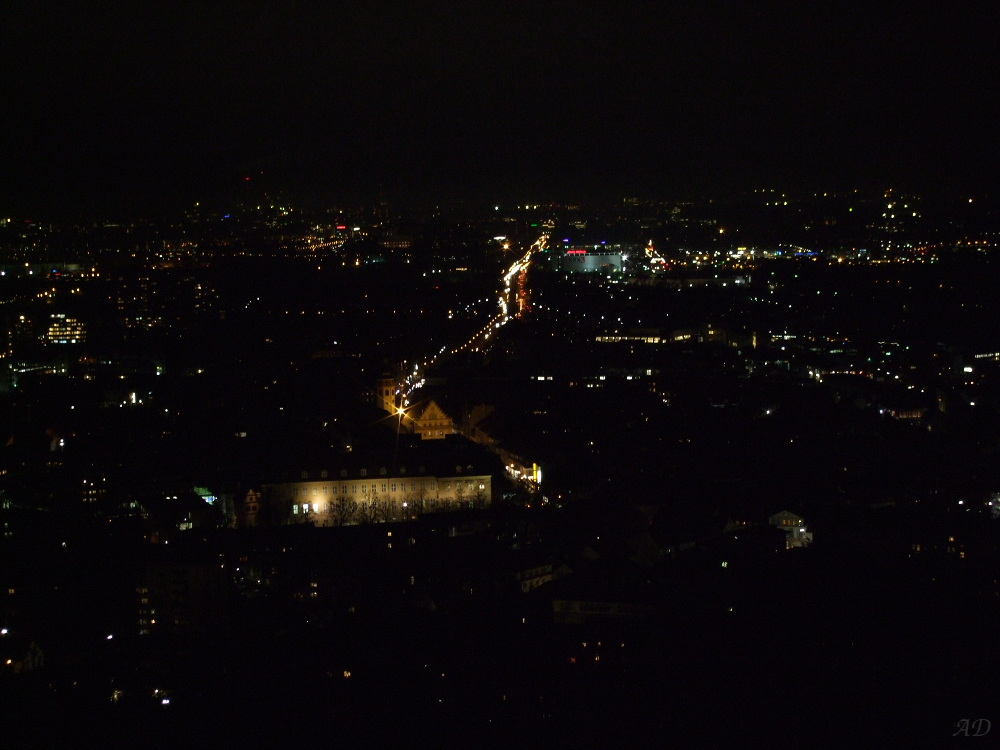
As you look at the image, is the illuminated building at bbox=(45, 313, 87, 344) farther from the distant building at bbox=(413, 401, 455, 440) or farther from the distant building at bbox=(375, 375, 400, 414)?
the distant building at bbox=(413, 401, 455, 440)

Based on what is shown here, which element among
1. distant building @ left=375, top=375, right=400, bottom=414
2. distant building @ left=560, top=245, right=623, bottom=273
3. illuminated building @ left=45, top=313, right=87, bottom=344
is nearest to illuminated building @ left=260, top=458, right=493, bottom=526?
distant building @ left=375, top=375, right=400, bottom=414

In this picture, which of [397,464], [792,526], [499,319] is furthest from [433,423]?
[499,319]

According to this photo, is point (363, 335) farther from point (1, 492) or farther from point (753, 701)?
point (753, 701)

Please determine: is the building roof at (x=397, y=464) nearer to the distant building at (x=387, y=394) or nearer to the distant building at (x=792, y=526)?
the distant building at (x=792, y=526)

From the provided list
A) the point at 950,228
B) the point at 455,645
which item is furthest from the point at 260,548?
the point at 950,228

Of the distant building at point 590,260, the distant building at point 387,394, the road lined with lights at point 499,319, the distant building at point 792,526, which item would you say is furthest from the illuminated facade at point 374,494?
the distant building at point 590,260

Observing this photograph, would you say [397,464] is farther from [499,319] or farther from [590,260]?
[590,260]
